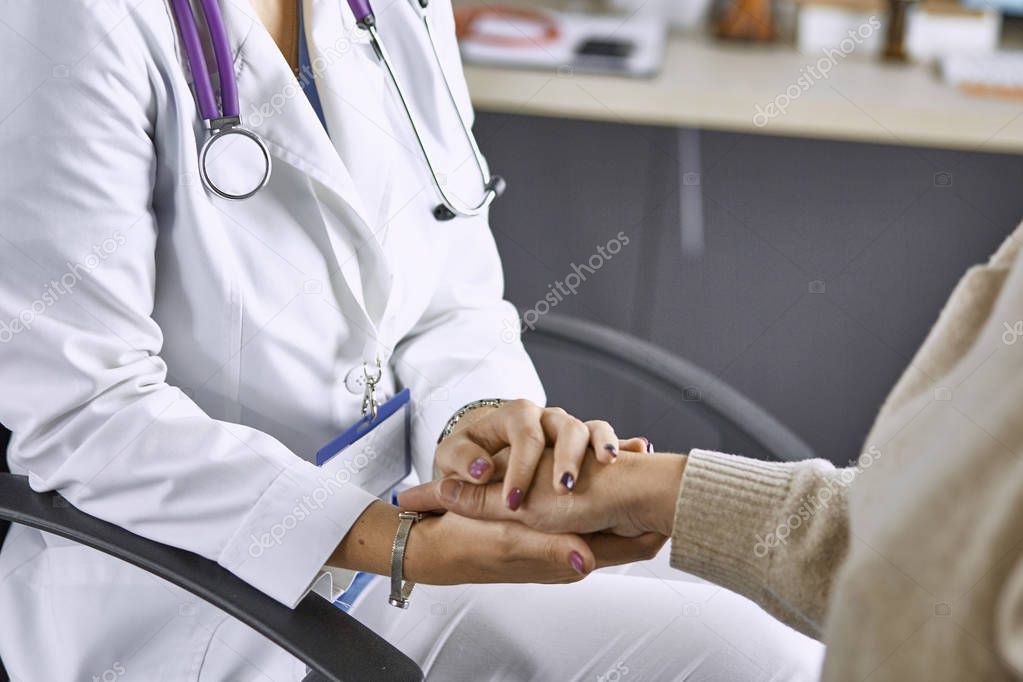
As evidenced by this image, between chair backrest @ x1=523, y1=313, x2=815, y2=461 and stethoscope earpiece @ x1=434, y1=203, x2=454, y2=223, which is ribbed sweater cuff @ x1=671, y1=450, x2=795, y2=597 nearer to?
Result: chair backrest @ x1=523, y1=313, x2=815, y2=461

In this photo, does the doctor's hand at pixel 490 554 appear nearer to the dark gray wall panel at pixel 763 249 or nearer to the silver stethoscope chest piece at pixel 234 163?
the silver stethoscope chest piece at pixel 234 163

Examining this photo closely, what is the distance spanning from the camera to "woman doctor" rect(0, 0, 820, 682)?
2.75 ft

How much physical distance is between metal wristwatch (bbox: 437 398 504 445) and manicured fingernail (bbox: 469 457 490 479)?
0.50ft

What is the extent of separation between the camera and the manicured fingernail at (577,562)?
901 millimetres

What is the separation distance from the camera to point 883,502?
677 millimetres

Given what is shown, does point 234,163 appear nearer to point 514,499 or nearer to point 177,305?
point 177,305

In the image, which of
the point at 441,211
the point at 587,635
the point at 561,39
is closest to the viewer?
the point at 587,635

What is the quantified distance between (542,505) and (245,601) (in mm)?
273

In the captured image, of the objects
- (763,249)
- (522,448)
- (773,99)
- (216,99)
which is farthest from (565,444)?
(763,249)

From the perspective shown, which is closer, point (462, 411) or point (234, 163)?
point (234, 163)

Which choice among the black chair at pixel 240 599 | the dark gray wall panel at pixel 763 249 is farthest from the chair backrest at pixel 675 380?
the dark gray wall panel at pixel 763 249

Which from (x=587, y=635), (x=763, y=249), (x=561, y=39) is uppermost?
(x=561, y=39)

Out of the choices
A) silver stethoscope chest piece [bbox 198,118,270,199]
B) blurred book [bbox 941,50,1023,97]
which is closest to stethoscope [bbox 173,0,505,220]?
silver stethoscope chest piece [bbox 198,118,270,199]

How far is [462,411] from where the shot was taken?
1122 millimetres
